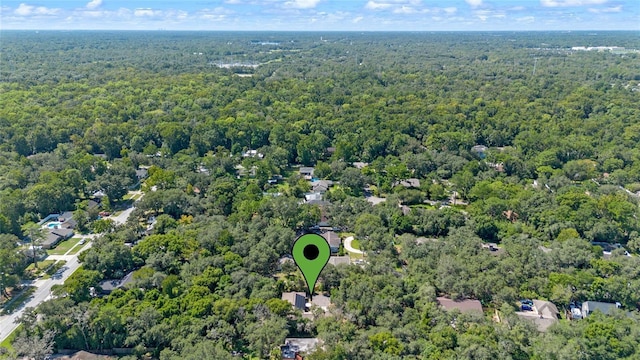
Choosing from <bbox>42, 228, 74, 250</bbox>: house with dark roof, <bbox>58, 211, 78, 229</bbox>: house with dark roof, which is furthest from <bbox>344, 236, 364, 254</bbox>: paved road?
<bbox>58, 211, 78, 229</bbox>: house with dark roof

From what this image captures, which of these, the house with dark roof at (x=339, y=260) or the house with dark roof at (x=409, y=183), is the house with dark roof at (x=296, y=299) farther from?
the house with dark roof at (x=409, y=183)

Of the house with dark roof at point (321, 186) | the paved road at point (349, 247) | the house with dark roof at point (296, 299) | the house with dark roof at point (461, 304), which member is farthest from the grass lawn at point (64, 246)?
the house with dark roof at point (461, 304)

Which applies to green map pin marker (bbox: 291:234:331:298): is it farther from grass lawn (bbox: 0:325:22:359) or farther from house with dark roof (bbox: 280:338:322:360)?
grass lawn (bbox: 0:325:22:359)

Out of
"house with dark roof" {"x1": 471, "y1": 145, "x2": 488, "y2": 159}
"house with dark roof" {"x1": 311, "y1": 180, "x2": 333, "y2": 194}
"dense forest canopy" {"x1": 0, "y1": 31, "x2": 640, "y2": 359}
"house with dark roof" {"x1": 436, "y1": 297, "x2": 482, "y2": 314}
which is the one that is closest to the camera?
"dense forest canopy" {"x1": 0, "y1": 31, "x2": 640, "y2": 359}

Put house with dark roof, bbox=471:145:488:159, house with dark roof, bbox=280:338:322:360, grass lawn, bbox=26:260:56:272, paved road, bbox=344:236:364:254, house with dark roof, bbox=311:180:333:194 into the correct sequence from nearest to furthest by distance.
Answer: house with dark roof, bbox=280:338:322:360
grass lawn, bbox=26:260:56:272
paved road, bbox=344:236:364:254
house with dark roof, bbox=311:180:333:194
house with dark roof, bbox=471:145:488:159

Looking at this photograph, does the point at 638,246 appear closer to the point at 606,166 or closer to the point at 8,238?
the point at 606,166

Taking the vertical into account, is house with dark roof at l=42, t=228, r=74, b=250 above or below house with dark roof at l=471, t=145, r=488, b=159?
below
